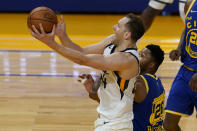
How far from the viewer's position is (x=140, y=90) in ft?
11.0

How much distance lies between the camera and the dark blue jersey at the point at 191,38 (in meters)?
3.73

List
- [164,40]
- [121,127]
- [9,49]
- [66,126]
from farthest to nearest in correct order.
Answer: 1. [164,40]
2. [9,49]
3. [66,126]
4. [121,127]

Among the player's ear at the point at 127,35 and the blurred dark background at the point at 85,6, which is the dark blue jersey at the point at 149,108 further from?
the blurred dark background at the point at 85,6

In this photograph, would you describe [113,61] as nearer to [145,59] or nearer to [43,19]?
[43,19]

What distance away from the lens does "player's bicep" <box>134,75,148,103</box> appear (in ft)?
11.0

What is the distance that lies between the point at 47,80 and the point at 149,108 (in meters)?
3.40

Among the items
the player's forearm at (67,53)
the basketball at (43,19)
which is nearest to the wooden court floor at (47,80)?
Answer: the basketball at (43,19)

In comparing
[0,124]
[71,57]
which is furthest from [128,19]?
[0,124]

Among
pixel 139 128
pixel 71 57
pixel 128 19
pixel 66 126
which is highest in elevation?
pixel 128 19

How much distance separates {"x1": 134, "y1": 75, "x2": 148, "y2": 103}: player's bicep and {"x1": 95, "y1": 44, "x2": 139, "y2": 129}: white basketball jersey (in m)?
0.20

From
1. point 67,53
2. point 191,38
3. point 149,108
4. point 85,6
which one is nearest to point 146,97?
point 149,108

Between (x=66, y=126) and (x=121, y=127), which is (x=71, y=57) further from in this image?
→ (x=66, y=126)

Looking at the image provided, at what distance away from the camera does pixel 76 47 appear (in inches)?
138

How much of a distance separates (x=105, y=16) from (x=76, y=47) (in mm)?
8486
